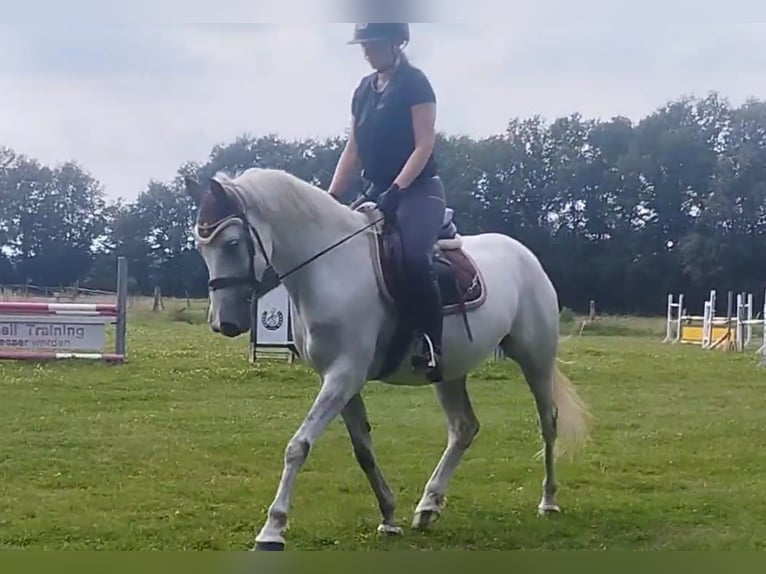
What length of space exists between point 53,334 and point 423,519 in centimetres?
144

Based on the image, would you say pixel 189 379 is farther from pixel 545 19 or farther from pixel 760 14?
pixel 760 14

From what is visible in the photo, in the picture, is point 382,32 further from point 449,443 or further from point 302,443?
point 449,443

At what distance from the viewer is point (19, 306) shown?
311 centimetres

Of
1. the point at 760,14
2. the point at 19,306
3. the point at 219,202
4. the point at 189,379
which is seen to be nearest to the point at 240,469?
the point at 189,379

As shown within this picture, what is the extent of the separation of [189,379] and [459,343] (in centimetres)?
127

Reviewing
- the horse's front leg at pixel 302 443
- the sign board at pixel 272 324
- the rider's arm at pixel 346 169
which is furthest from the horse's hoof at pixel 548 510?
the rider's arm at pixel 346 169

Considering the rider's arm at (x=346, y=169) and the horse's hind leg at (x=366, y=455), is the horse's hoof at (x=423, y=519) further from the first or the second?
the rider's arm at (x=346, y=169)

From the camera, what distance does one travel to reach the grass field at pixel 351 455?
2732 millimetres

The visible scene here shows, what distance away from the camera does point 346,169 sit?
268 cm

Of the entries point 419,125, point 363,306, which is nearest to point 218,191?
point 363,306

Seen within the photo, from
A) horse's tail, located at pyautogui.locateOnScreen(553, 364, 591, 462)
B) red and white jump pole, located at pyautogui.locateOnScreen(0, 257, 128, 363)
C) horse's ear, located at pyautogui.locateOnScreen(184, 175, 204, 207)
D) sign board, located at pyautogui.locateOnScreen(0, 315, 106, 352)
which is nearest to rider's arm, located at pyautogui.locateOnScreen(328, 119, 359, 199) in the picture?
horse's ear, located at pyautogui.locateOnScreen(184, 175, 204, 207)

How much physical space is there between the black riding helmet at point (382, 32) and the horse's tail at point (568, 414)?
41.2 inches

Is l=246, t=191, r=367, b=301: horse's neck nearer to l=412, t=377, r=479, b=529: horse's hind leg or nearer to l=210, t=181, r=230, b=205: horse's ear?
l=210, t=181, r=230, b=205: horse's ear

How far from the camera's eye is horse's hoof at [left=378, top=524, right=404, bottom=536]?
107 inches
